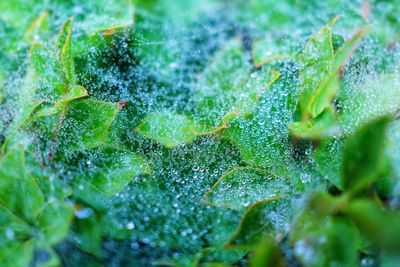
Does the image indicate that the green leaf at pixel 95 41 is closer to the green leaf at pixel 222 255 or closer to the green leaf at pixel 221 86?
the green leaf at pixel 221 86

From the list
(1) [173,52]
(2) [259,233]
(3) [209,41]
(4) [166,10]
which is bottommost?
(2) [259,233]

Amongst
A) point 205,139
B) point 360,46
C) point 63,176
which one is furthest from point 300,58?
point 63,176

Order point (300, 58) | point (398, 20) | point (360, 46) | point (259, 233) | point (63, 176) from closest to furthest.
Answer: point (259, 233) → point (63, 176) → point (300, 58) → point (360, 46) → point (398, 20)

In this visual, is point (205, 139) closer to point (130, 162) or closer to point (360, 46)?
point (130, 162)

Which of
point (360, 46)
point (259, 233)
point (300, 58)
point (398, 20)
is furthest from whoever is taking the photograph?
point (398, 20)

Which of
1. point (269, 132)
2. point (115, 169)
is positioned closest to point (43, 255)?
point (115, 169)

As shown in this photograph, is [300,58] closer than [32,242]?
No

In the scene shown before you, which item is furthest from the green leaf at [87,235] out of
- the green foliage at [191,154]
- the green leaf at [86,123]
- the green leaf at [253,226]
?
A: the green leaf at [253,226]
